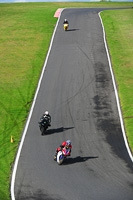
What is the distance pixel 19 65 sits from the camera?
4606 centimetres

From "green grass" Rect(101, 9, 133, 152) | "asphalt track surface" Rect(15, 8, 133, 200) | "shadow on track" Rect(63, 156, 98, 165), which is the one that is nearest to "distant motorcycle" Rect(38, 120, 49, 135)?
"asphalt track surface" Rect(15, 8, 133, 200)

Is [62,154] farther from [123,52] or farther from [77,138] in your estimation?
[123,52]

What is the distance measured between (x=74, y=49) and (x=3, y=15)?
100.0 ft

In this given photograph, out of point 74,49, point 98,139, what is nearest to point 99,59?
point 74,49

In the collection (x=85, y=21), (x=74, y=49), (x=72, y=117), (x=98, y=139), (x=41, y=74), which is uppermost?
(x=85, y=21)

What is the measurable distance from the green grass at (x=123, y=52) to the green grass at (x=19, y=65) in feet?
0.37

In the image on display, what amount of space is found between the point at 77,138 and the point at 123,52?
88.2 feet

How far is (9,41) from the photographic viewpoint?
56562 mm

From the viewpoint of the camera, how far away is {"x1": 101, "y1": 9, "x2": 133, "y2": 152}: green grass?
1321 inches

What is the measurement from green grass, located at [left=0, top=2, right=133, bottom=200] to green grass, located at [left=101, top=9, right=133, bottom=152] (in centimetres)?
11

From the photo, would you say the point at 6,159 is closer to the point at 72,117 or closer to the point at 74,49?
the point at 72,117

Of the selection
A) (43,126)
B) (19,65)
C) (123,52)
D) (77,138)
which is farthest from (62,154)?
(123,52)

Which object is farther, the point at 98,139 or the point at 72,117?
the point at 72,117

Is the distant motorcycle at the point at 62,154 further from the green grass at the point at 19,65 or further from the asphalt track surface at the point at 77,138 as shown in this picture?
the green grass at the point at 19,65
